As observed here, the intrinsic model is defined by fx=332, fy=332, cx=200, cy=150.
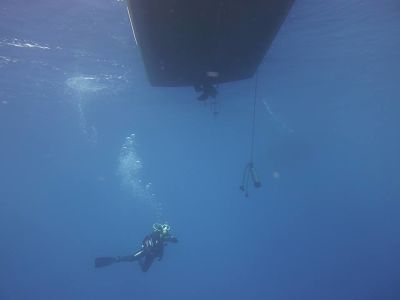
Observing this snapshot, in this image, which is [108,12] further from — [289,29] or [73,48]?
[289,29]

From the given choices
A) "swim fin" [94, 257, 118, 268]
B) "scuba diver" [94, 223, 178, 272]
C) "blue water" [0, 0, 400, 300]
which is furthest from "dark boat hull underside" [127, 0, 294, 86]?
"swim fin" [94, 257, 118, 268]

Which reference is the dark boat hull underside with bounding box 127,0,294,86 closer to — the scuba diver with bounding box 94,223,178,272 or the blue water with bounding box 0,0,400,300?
the blue water with bounding box 0,0,400,300

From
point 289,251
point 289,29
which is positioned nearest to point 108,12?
point 289,29

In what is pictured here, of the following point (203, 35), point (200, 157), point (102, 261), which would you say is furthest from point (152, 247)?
point (200, 157)

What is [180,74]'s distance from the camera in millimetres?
7137

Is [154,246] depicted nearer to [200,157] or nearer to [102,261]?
[102,261]

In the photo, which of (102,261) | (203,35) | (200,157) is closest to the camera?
(203,35)

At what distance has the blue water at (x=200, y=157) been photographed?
14.0m

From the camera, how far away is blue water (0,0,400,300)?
14000mm

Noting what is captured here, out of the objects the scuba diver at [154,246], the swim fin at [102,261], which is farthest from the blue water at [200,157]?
the swim fin at [102,261]

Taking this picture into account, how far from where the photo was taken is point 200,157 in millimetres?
42312

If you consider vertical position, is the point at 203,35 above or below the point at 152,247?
above

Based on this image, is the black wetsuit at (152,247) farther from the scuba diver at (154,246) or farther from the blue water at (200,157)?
the blue water at (200,157)

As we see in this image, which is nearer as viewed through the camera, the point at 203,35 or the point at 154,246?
the point at 203,35
